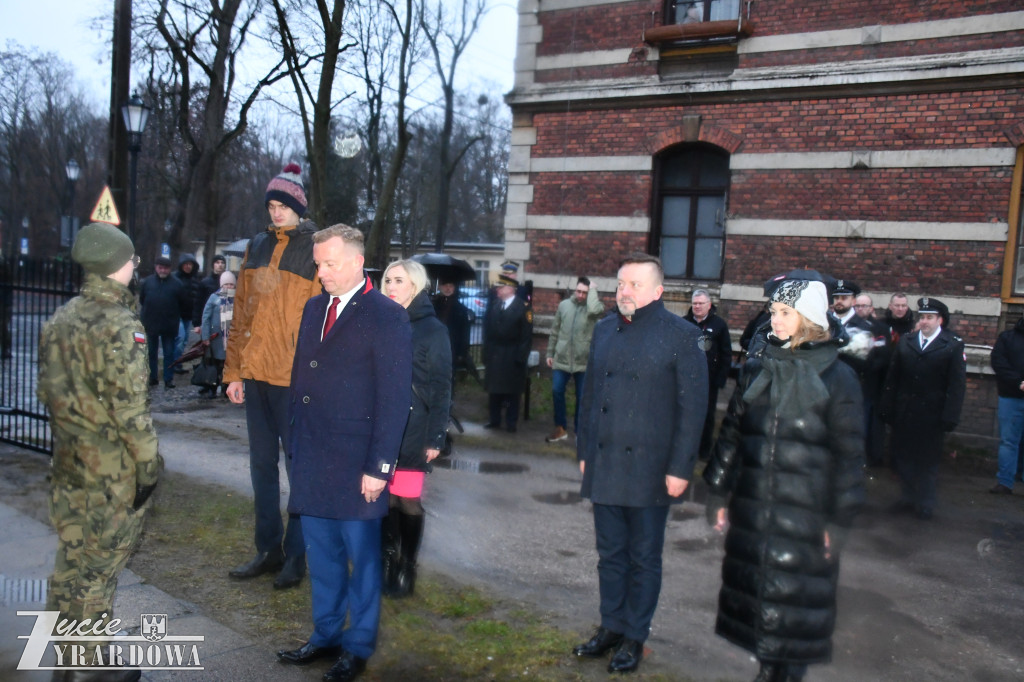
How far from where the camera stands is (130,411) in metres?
3.60

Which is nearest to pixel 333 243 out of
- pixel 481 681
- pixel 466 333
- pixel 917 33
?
pixel 481 681

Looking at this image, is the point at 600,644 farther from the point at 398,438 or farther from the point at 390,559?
the point at 398,438

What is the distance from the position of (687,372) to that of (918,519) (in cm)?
464

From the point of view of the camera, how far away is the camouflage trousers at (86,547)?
363 centimetres

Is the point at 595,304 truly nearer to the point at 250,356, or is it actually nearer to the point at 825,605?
the point at 250,356

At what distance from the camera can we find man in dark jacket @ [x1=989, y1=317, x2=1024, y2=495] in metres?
8.34

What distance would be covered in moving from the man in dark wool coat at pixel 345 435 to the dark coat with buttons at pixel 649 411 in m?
1.02

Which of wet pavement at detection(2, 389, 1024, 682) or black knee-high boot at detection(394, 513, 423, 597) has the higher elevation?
black knee-high boot at detection(394, 513, 423, 597)

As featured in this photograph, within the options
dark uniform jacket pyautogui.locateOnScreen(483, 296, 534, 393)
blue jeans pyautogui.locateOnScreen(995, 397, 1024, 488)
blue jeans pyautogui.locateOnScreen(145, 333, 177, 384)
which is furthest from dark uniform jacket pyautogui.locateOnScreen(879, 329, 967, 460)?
blue jeans pyautogui.locateOnScreen(145, 333, 177, 384)

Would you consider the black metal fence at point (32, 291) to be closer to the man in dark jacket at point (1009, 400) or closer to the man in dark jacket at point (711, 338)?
the man in dark jacket at point (711, 338)

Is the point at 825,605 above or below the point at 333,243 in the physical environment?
below

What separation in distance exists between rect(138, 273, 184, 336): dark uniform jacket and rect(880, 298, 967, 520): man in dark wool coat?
983 cm

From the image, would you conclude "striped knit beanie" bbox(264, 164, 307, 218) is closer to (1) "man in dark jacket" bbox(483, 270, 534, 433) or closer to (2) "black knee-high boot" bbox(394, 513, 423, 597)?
(2) "black knee-high boot" bbox(394, 513, 423, 597)

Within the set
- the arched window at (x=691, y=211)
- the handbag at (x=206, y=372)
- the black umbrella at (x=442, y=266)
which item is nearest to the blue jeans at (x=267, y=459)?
the handbag at (x=206, y=372)
